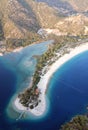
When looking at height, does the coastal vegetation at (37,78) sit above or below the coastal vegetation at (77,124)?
above

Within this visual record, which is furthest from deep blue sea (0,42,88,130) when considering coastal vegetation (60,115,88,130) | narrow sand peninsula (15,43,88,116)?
coastal vegetation (60,115,88,130)

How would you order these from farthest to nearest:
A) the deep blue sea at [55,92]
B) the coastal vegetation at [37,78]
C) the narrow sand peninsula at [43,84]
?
the coastal vegetation at [37,78] → the narrow sand peninsula at [43,84] → the deep blue sea at [55,92]

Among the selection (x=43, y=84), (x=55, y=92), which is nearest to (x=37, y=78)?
(x=43, y=84)

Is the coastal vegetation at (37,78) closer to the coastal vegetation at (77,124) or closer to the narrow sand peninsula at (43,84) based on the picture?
the narrow sand peninsula at (43,84)

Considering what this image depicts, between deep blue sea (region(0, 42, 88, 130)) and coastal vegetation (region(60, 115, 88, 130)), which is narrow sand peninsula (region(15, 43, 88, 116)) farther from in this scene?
coastal vegetation (region(60, 115, 88, 130))

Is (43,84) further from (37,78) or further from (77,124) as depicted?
(77,124)

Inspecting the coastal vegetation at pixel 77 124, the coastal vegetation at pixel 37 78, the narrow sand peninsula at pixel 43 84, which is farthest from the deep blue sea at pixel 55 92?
→ the coastal vegetation at pixel 77 124

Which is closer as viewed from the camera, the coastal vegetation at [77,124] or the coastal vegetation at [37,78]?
the coastal vegetation at [77,124]
